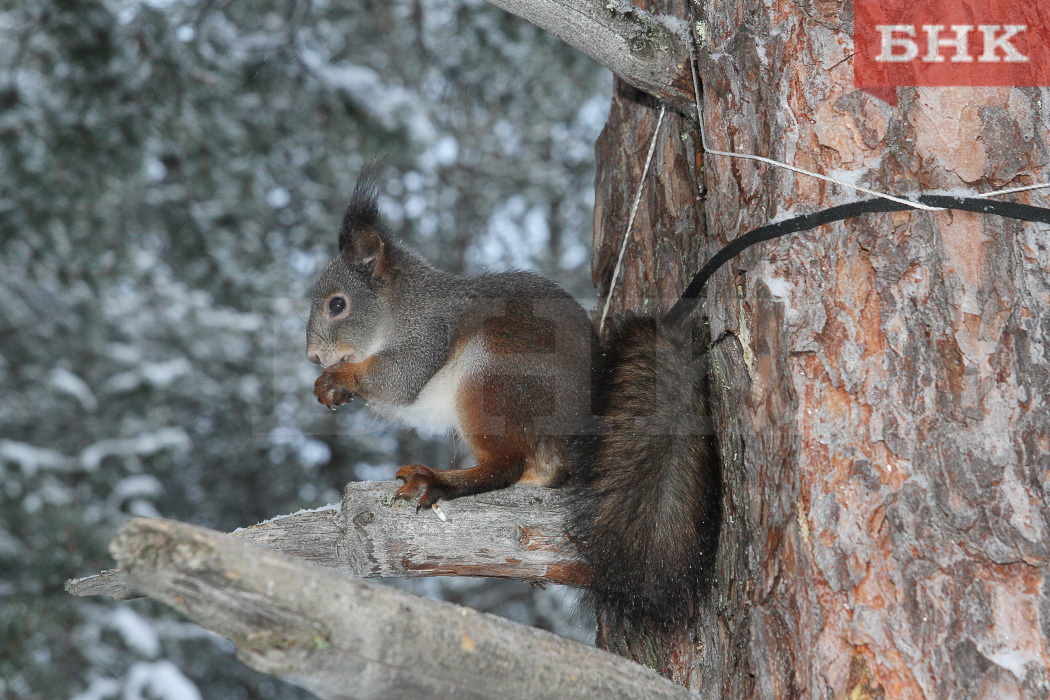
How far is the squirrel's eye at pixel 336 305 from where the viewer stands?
6.05 ft

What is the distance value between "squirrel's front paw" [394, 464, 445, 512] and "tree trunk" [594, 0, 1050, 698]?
44 cm

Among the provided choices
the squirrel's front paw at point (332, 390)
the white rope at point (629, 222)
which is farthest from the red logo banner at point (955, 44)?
the squirrel's front paw at point (332, 390)

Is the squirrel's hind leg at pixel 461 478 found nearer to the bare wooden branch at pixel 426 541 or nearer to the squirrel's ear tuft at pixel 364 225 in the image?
the bare wooden branch at pixel 426 541

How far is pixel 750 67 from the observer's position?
1.21 meters

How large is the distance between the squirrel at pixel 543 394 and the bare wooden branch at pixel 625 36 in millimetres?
362

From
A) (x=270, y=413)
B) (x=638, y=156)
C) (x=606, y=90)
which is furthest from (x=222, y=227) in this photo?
(x=638, y=156)

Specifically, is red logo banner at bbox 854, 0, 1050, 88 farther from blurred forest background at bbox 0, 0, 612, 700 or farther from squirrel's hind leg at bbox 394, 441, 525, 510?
blurred forest background at bbox 0, 0, 612, 700

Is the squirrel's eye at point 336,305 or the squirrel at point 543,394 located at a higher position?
the squirrel's eye at point 336,305

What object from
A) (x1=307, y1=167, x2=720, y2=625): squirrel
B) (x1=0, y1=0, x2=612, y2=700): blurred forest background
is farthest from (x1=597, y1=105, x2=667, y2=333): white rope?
(x1=0, y1=0, x2=612, y2=700): blurred forest background

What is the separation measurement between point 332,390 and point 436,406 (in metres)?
0.22

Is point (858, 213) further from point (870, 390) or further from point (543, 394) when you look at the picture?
point (543, 394)

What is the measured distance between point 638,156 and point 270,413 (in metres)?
1.92

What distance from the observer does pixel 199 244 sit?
10.3ft

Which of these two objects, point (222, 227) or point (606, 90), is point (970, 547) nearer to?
point (222, 227)
